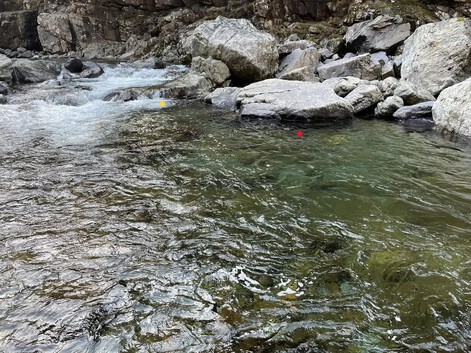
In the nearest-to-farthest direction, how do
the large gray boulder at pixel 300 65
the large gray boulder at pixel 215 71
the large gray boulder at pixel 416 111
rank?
the large gray boulder at pixel 416 111, the large gray boulder at pixel 300 65, the large gray boulder at pixel 215 71

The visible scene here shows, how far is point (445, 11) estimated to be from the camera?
17.3 m

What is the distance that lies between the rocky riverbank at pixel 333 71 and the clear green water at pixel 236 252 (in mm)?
2980

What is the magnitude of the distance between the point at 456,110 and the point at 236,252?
21.8 feet

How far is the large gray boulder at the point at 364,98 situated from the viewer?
928 cm

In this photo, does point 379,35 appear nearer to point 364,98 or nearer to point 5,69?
point 364,98

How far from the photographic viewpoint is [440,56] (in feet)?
30.6

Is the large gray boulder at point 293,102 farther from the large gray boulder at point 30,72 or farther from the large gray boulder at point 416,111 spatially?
the large gray boulder at point 30,72

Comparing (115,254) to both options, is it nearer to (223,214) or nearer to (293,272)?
(223,214)

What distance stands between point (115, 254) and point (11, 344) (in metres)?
1.09

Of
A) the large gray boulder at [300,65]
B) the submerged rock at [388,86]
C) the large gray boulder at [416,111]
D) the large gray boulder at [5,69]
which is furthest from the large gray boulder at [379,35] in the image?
the large gray boulder at [5,69]

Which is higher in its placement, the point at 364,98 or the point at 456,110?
the point at 456,110

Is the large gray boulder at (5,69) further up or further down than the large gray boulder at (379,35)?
further down

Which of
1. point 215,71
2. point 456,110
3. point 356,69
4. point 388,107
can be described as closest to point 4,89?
point 215,71

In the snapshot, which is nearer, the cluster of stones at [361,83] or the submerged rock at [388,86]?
the cluster of stones at [361,83]
